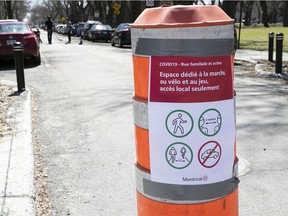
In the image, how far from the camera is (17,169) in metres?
4.70

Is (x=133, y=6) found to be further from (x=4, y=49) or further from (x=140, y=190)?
(x=140, y=190)

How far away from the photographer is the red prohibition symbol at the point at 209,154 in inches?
97.3

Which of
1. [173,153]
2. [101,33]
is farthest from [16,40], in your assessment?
[101,33]

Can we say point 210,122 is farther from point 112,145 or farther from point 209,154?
point 112,145

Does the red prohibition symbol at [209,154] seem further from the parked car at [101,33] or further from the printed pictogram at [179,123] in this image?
the parked car at [101,33]

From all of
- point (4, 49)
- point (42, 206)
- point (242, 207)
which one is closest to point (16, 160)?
point (42, 206)

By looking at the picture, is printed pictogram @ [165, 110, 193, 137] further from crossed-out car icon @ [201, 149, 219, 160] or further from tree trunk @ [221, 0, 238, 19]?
tree trunk @ [221, 0, 238, 19]

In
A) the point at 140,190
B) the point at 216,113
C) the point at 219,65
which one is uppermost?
the point at 219,65

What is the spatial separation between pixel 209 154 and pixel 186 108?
303 mm

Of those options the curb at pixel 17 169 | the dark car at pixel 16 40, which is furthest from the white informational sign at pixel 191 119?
the dark car at pixel 16 40

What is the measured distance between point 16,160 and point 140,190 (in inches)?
105

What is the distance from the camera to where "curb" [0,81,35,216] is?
3.86m

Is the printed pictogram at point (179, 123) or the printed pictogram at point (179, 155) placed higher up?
the printed pictogram at point (179, 123)

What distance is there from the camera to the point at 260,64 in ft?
46.9
